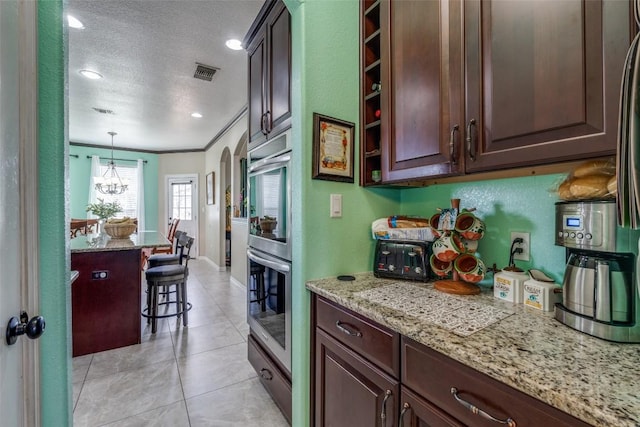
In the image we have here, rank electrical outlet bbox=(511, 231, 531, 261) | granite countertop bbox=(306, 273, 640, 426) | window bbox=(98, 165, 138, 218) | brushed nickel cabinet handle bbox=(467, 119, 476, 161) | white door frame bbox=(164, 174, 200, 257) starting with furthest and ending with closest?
white door frame bbox=(164, 174, 200, 257)
window bbox=(98, 165, 138, 218)
electrical outlet bbox=(511, 231, 531, 261)
brushed nickel cabinet handle bbox=(467, 119, 476, 161)
granite countertop bbox=(306, 273, 640, 426)

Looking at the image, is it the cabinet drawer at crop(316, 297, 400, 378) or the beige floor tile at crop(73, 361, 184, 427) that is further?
the beige floor tile at crop(73, 361, 184, 427)

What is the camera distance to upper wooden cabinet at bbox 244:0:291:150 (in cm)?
154

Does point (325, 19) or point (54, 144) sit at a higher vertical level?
point (325, 19)

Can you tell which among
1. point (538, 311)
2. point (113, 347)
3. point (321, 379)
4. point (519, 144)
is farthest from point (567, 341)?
A: point (113, 347)

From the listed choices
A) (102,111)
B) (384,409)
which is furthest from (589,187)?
(102,111)

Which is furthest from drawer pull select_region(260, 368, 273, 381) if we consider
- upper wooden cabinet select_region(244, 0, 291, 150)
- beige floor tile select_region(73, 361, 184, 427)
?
upper wooden cabinet select_region(244, 0, 291, 150)

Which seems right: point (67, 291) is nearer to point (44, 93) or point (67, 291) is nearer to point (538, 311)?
point (44, 93)

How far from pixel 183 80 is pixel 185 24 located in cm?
112

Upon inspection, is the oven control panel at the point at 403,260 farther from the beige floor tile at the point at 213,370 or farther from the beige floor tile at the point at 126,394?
the beige floor tile at the point at 126,394

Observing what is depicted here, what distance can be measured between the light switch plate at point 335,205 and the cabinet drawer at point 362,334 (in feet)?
1.39

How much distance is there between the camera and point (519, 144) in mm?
922

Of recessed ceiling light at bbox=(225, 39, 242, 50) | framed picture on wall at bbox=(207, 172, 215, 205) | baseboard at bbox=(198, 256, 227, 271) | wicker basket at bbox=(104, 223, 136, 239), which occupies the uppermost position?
recessed ceiling light at bbox=(225, 39, 242, 50)

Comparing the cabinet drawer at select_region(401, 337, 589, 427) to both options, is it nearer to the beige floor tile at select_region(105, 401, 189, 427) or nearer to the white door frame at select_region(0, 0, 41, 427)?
the white door frame at select_region(0, 0, 41, 427)

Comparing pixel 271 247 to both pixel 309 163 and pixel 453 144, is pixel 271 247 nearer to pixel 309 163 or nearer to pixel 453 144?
pixel 309 163
